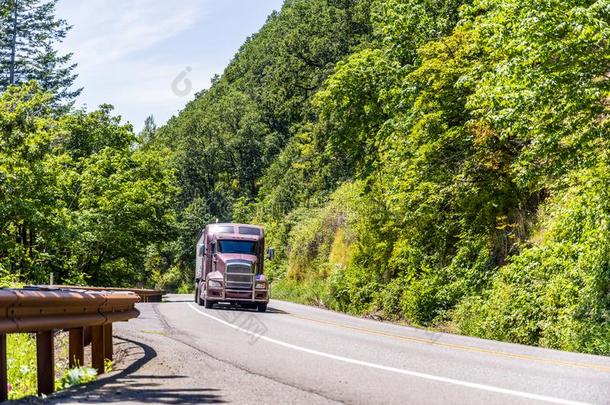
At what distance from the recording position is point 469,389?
285 inches

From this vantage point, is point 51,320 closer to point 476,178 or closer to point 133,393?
point 133,393

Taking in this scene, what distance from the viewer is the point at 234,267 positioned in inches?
1032

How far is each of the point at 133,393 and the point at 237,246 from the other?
2098 centimetres

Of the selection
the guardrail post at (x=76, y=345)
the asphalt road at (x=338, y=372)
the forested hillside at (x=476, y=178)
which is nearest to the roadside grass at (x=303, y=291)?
the forested hillside at (x=476, y=178)

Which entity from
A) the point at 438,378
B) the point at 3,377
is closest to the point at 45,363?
the point at 3,377

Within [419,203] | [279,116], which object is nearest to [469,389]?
[419,203]

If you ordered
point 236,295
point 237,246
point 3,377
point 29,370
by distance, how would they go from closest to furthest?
1. point 3,377
2. point 29,370
3. point 236,295
4. point 237,246

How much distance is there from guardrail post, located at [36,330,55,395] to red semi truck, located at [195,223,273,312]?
61.4 ft

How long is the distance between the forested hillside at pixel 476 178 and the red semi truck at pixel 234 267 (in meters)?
5.21

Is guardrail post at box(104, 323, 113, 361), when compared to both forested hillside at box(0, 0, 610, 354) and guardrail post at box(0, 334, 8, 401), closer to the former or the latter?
guardrail post at box(0, 334, 8, 401)

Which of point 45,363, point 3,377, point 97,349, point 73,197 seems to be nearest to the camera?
point 3,377

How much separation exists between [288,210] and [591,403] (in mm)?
65029

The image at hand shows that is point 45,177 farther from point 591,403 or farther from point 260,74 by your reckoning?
point 260,74

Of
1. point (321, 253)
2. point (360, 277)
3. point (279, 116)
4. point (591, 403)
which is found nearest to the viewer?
point (591, 403)
